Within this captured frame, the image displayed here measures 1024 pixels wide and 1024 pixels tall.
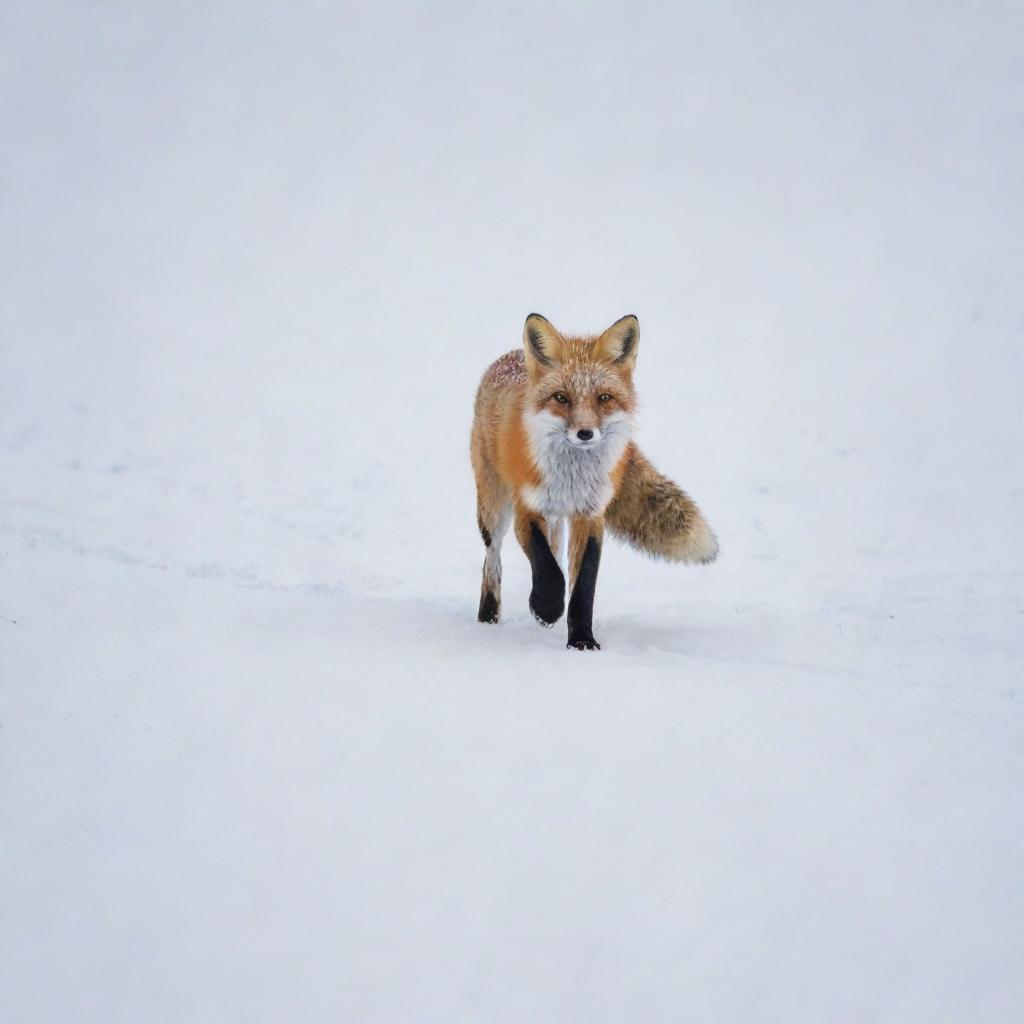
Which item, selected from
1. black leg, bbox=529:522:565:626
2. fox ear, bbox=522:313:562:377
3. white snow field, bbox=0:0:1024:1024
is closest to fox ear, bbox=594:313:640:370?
fox ear, bbox=522:313:562:377

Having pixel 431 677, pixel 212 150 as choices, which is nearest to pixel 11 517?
pixel 431 677

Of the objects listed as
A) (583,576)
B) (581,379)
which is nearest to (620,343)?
(581,379)

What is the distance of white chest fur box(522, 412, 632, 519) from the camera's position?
16.1ft

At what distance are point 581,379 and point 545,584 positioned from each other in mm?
1121

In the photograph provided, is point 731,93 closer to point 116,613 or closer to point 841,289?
point 841,289

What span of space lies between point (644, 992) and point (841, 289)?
24.2 m

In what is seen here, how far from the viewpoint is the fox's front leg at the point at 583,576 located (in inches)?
190

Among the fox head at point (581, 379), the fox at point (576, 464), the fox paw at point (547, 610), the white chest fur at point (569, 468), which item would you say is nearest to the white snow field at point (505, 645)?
the fox paw at point (547, 610)

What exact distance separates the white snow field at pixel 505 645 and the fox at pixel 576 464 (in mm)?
411

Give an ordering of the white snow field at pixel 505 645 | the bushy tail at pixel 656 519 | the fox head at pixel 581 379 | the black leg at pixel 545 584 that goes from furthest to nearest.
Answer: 1. the bushy tail at pixel 656 519
2. the black leg at pixel 545 584
3. the fox head at pixel 581 379
4. the white snow field at pixel 505 645

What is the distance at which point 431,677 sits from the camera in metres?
3.89

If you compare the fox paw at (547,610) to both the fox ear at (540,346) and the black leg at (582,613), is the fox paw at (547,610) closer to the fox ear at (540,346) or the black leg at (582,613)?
the black leg at (582,613)

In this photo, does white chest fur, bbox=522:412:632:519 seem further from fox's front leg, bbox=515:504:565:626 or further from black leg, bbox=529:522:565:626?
black leg, bbox=529:522:565:626

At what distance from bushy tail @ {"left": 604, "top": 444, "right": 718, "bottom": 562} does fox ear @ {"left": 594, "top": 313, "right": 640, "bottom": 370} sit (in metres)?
0.68
